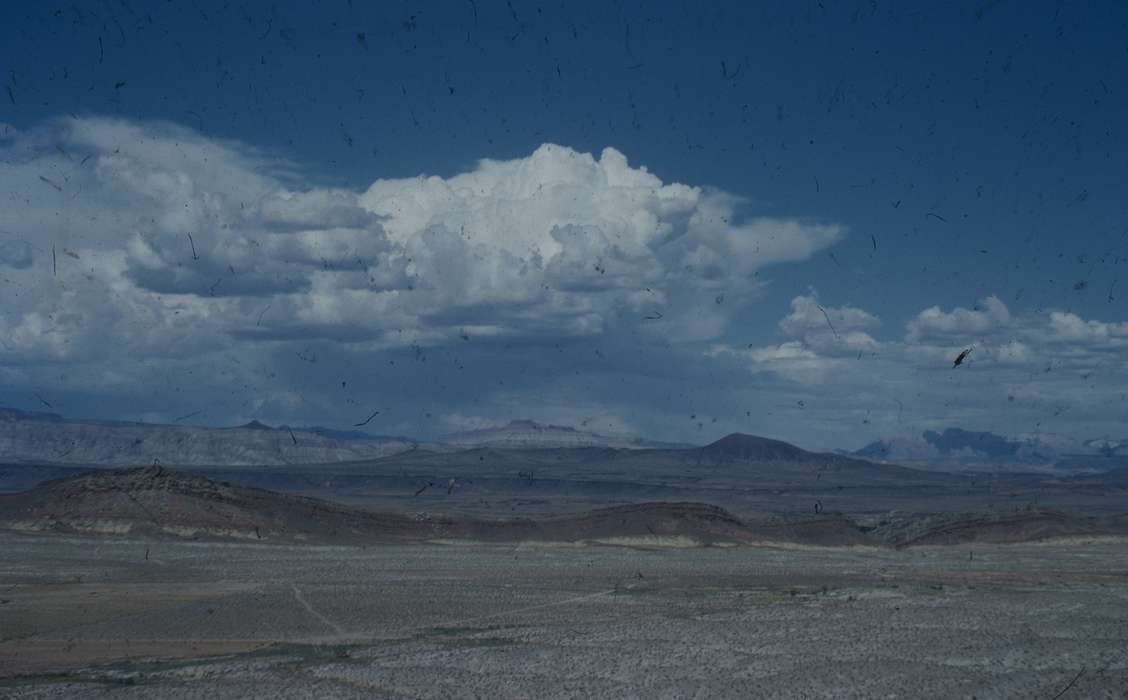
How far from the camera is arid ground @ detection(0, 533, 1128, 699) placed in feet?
82.0

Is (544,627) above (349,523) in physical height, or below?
below

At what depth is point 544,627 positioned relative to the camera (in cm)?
3447

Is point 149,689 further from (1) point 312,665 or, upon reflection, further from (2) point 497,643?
(2) point 497,643

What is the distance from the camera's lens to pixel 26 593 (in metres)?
43.7

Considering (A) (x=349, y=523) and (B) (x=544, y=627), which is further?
(A) (x=349, y=523)

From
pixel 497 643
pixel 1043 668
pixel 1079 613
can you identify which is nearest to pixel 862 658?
pixel 1043 668

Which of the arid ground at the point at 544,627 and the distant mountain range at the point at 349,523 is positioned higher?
the distant mountain range at the point at 349,523

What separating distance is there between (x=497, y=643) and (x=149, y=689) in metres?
9.80

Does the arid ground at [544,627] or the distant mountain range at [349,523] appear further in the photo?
the distant mountain range at [349,523]

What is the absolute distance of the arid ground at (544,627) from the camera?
25.0 meters

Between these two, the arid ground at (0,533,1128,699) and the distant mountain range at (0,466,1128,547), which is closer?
the arid ground at (0,533,1128,699)

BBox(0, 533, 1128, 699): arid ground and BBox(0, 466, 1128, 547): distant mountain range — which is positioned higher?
BBox(0, 466, 1128, 547): distant mountain range

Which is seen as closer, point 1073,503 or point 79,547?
point 79,547

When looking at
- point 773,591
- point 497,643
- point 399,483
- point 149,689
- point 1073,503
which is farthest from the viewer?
point 399,483
